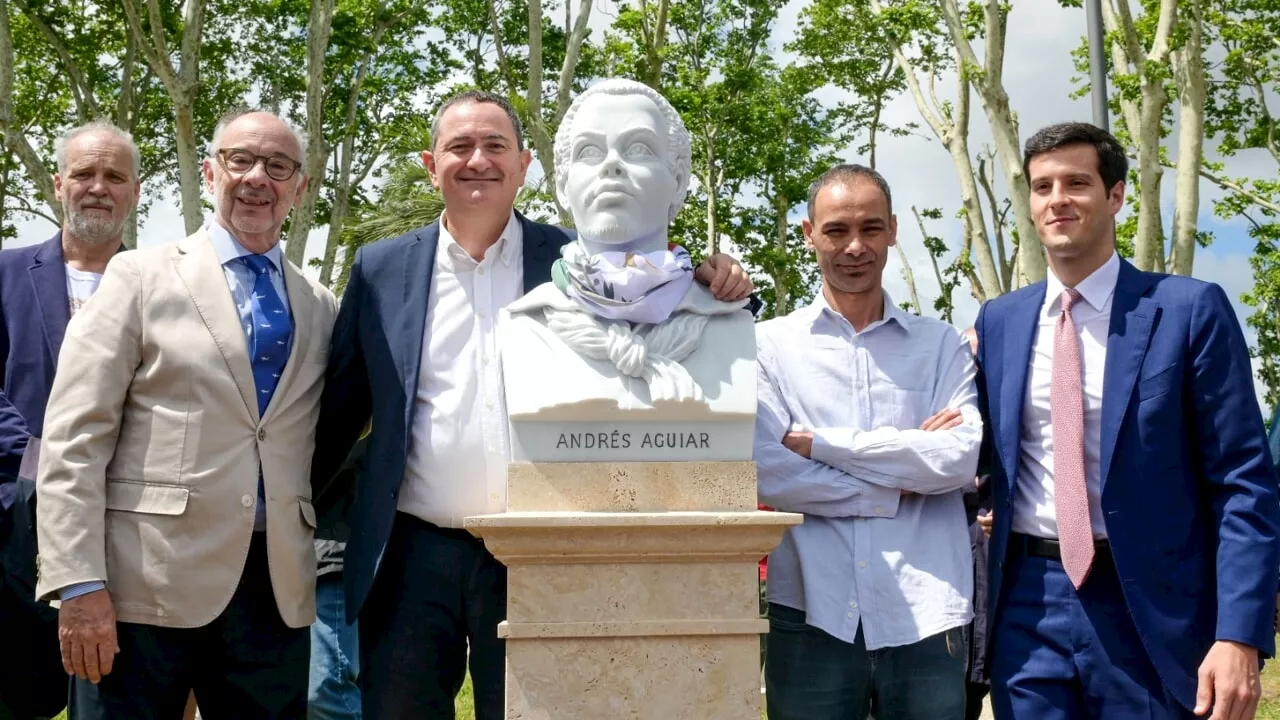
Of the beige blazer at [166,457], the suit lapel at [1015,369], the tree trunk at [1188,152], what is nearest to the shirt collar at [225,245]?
the beige blazer at [166,457]

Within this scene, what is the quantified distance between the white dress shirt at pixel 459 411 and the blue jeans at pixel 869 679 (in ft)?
3.12

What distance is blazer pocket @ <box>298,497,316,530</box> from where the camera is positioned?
3604 millimetres

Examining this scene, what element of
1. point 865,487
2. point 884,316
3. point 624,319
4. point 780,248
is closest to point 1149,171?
point 884,316

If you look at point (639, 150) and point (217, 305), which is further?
point (217, 305)

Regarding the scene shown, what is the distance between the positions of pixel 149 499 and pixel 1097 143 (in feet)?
9.43

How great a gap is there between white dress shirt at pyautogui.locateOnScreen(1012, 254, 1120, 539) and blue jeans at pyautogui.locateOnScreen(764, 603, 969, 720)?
16.1 inches

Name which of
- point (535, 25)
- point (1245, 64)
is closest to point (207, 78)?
point (535, 25)

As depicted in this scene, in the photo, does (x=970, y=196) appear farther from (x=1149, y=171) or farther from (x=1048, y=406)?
(x=1048, y=406)

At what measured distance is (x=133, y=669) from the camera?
11.0 feet

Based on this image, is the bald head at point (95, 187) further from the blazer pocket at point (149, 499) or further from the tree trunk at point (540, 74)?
the tree trunk at point (540, 74)

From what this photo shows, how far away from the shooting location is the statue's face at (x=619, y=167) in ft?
10.5

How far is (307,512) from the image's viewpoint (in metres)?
3.62

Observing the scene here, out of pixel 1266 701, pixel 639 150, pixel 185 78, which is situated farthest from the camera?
pixel 185 78

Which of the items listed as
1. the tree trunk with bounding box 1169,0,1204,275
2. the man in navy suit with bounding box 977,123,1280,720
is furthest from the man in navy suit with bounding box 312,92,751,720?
the tree trunk with bounding box 1169,0,1204,275
